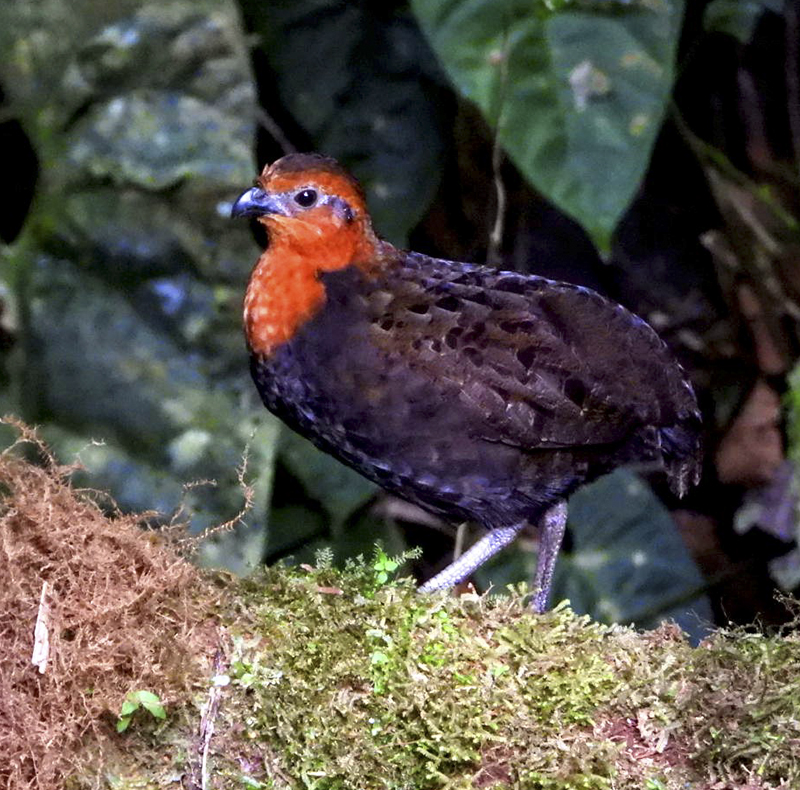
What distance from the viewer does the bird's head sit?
231cm

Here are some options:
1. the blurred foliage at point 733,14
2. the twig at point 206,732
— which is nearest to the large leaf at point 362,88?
the blurred foliage at point 733,14

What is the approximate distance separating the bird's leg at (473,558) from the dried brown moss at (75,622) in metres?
0.61

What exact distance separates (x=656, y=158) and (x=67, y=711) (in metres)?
3.37

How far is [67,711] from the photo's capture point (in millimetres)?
1593

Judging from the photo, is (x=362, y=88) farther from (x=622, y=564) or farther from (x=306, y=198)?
(x=622, y=564)

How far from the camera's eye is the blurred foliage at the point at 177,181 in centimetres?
292

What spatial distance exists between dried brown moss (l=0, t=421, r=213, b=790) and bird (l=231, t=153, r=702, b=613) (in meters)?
0.54

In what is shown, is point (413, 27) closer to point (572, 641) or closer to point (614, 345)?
point (614, 345)

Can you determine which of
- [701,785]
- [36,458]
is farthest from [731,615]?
[701,785]

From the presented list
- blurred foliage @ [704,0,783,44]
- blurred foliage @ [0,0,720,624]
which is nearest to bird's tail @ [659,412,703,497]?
blurred foliage @ [0,0,720,624]

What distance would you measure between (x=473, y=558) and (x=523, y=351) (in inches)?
15.5

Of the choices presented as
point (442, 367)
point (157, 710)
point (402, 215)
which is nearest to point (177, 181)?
point (402, 215)

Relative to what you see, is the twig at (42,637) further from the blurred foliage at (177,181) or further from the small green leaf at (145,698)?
the blurred foliage at (177,181)

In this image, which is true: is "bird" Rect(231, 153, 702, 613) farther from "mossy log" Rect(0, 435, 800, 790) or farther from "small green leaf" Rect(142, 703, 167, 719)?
"small green leaf" Rect(142, 703, 167, 719)
